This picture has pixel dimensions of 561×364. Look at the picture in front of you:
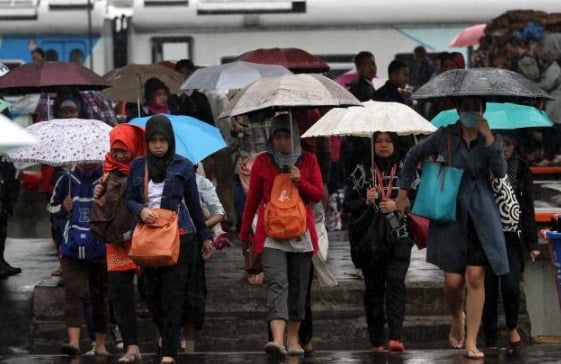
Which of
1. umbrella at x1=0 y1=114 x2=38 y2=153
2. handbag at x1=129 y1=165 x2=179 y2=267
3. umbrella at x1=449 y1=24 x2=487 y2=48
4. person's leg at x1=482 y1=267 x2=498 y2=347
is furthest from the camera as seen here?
umbrella at x1=449 y1=24 x2=487 y2=48

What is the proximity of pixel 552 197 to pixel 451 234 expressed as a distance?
6068 mm

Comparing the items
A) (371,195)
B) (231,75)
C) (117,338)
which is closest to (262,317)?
(117,338)

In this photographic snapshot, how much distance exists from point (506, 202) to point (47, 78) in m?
4.66

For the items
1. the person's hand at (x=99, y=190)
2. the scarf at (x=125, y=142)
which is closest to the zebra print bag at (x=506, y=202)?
the scarf at (x=125, y=142)

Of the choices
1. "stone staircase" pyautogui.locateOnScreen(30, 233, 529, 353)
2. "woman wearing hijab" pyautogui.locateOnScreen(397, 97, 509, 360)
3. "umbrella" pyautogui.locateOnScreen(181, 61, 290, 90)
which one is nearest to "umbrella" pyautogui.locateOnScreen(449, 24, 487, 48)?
"umbrella" pyautogui.locateOnScreen(181, 61, 290, 90)

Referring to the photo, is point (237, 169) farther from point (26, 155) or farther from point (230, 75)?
point (26, 155)

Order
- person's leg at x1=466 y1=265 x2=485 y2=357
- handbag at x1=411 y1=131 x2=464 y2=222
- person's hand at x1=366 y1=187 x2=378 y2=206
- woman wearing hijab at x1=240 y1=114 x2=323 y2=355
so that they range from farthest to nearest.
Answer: person's hand at x1=366 y1=187 x2=378 y2=206 → woman wearing hijab at x1=240 y1=114 x2=323 y2=355 → person's leg at x1=466 y1=265 x2=485 y2=357 → handbag at x1=411 y1=131 x2=464 y2=222

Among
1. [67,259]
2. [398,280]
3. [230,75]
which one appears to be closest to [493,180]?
[398,280]

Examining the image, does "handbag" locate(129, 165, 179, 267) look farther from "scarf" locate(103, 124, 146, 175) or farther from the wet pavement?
the wet pavement

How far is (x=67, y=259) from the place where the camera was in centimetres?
1152

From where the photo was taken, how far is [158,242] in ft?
33.7

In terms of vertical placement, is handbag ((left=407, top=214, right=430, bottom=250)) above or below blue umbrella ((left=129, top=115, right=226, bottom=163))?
below

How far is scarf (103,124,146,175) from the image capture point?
10.8 metres

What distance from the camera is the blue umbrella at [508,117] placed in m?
12.3
